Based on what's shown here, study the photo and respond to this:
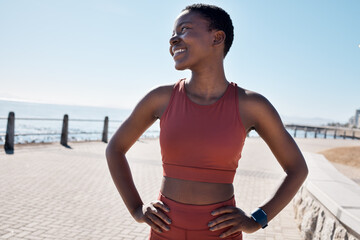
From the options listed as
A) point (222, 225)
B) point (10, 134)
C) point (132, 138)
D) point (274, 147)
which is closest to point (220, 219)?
point (222, 225)

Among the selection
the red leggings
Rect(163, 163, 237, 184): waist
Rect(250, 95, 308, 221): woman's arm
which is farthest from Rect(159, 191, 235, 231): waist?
Rect(250, 95, 308, 221): woman's arm

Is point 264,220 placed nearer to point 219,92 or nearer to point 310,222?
point 219,92

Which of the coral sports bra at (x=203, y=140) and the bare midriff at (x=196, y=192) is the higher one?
the coral sports bra at (x=203, y=140)

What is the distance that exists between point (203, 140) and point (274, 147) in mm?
442

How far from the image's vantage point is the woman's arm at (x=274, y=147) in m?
1.53

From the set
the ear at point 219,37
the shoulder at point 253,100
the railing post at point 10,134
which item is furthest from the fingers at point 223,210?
the railing post at point 10,134

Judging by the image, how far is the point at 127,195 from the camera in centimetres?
164

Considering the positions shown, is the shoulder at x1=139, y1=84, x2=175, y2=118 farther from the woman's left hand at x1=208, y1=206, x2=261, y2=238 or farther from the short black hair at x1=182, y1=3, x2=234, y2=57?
the woman's left hand at x1=208, y1=206, x2=261, y2=238

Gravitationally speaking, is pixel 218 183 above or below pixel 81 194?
above

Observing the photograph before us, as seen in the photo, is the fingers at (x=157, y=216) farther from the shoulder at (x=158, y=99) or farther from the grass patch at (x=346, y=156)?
the grass patch at (x=346, y=156)

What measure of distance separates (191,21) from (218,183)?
0.79 meters

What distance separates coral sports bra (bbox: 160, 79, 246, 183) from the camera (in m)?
1.40

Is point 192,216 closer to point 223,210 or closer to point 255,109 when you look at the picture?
point 223,210

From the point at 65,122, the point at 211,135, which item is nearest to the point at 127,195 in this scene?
the point at 211,135
